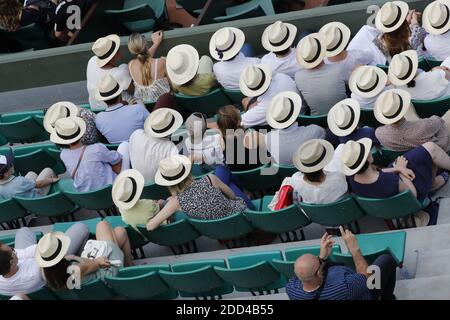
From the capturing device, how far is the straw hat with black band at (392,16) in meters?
9.91

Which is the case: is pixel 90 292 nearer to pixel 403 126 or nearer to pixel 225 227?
pixel 225 227

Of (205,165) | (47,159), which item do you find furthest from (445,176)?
(47,159)

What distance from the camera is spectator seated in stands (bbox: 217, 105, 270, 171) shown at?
9.30 meters

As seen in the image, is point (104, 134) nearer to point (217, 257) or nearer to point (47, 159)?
point (47, 159)

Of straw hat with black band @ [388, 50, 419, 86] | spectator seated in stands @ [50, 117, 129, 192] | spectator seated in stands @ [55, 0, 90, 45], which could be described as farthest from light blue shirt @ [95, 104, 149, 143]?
spectator seated in stands @ [55, 0, 90, 45]

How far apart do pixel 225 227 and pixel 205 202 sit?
0.24 metres

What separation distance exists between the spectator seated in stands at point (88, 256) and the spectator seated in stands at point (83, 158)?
701 millimetres

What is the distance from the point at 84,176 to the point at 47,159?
89 centimetres

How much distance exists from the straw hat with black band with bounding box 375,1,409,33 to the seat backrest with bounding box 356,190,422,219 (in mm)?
2071

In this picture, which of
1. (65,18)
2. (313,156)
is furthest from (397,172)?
(65,18)

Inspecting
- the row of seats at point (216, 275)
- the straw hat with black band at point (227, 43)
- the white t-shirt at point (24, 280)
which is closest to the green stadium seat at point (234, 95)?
the straw hat with black band at point (227, 43)

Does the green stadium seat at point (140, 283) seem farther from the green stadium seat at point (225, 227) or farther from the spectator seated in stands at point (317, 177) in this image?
the spectator seated in stands at point (317, 177)
